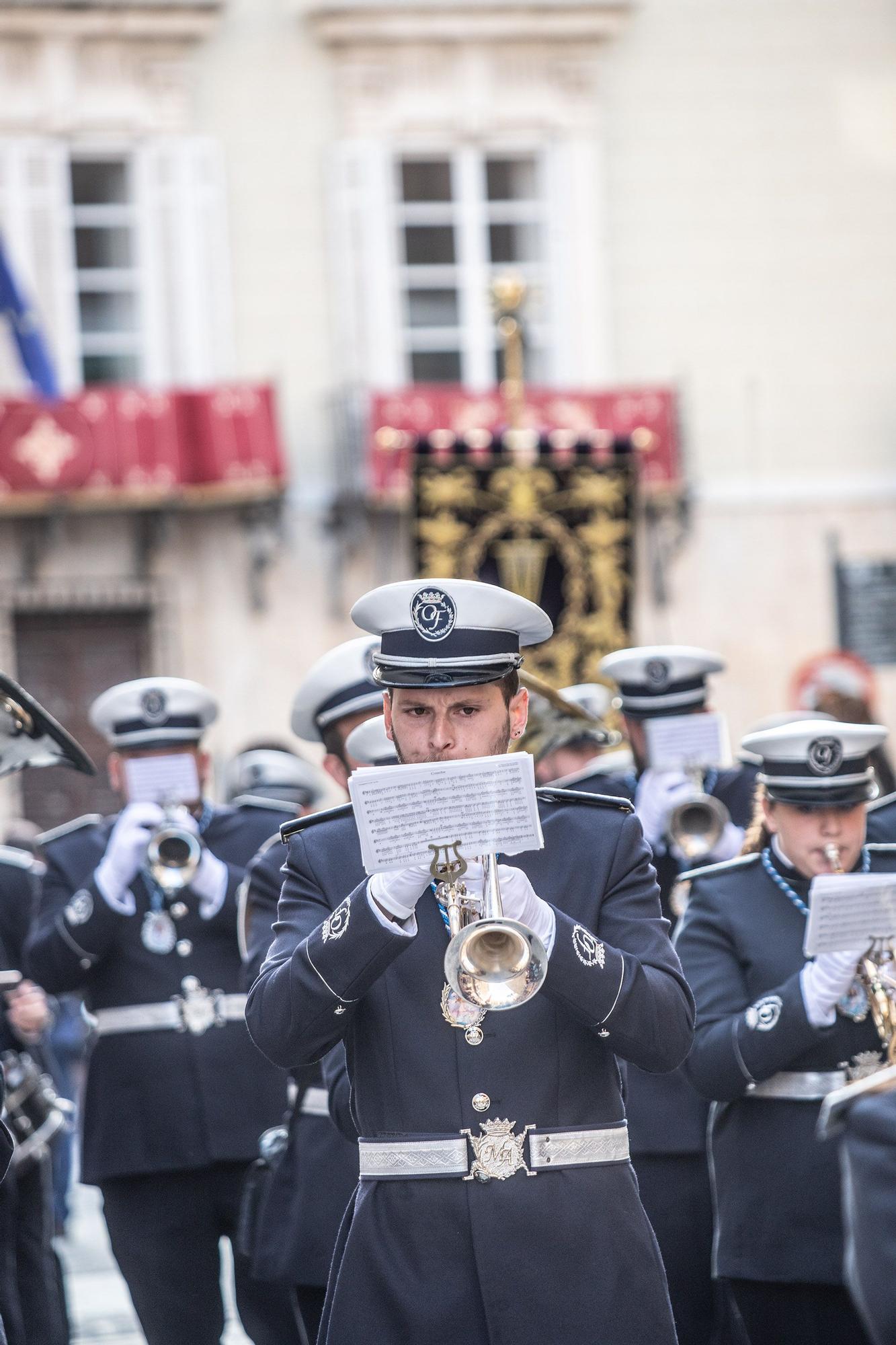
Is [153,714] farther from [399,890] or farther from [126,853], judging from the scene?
[399,890]

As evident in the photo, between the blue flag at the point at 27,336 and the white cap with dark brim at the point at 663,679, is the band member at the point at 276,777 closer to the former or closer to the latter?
the white cap with dark brim at the point at 663,679

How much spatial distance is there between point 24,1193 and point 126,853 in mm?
1016

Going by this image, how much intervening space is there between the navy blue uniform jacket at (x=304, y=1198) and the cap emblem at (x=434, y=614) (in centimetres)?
137

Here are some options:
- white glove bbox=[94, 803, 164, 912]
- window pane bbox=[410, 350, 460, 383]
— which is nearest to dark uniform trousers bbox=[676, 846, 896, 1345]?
white glove bbox=[94, 803, 164, 912]

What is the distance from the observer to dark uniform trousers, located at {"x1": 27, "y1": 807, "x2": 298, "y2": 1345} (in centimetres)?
602

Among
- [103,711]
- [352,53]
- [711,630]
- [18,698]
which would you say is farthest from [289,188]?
[18,698]

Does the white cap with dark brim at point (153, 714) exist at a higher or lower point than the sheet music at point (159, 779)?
higher

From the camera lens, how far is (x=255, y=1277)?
→ 212 inches

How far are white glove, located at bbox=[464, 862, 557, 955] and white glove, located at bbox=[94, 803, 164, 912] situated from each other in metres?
2.82

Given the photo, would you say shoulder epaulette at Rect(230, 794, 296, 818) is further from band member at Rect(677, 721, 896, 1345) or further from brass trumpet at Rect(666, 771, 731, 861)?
band member at Rect(677, 721, 896, 1345)

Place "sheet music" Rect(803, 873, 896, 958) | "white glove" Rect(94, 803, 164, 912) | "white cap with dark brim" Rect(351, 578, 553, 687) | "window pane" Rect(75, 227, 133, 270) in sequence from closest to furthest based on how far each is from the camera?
1. "white cap with dark brim" Rect(351, 578, 553, 687)
2. "sheet music" Rect(803, 873, 896, 958)
3. "white glove" Rect(94, 803, 164, 912)
4. "window pane" Rect(75, 227, 133, 270)

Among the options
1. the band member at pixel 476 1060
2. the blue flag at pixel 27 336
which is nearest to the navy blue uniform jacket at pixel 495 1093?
the band member at pixel 476 1060

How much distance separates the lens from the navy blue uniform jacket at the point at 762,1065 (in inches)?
193

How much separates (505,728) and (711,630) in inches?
574
